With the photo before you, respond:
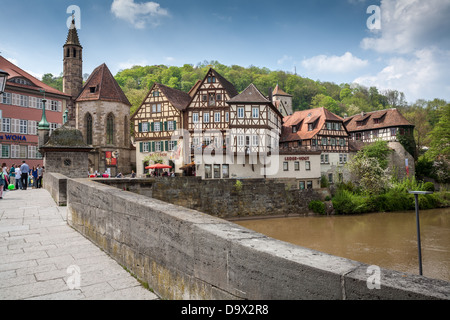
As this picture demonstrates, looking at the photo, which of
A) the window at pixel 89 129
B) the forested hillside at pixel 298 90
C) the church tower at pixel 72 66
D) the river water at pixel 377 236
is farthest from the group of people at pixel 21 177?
the forested hillside at pixel 298 90

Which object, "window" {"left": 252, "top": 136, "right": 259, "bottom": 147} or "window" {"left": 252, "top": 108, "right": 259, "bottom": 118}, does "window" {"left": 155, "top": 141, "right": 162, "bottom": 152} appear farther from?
"window" {"left": 252, "top": 108, "right": 259, "bottom": 118}

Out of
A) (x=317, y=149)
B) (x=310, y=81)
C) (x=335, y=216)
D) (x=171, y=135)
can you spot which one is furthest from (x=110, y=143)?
(x=310, y=81)

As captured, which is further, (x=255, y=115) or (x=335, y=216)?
(x=255, y=115)

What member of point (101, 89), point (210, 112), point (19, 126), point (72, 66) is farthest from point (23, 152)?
point (210, 112)

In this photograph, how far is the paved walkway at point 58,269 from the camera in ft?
12.2

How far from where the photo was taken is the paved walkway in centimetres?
371

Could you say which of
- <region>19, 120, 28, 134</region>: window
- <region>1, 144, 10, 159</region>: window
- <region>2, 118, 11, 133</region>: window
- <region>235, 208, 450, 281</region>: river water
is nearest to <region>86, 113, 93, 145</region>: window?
<region>19, 120, 28, 134</region>: window

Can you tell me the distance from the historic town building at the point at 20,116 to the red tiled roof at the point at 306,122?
29.2 meters

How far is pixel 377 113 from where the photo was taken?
4844cm

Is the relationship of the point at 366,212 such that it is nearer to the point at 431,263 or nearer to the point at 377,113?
the point at 431,263

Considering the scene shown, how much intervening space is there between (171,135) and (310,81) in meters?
64.9

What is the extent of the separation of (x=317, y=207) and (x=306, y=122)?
1422cm

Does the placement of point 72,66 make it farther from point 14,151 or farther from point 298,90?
point 298,90

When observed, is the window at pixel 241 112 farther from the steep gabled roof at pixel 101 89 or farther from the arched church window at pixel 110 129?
the arched church window at pixel 110 129
